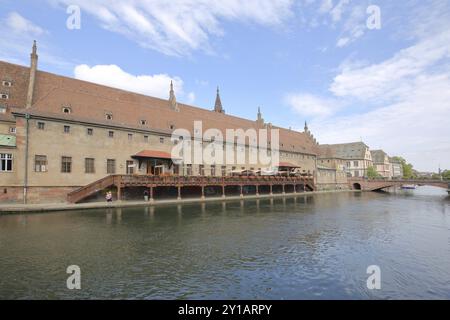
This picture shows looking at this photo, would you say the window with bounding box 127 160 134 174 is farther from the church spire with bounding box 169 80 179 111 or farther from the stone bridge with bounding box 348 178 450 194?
the stone bridge with bounding box 348 178 450 194

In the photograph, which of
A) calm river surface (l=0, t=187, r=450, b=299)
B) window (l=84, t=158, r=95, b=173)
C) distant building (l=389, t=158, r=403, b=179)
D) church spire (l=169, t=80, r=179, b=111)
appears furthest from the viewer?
distant building (l=389, t=158, r=403, b=179)

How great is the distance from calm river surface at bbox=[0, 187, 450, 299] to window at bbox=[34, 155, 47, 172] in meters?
9.84

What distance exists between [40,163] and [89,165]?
14.8ft

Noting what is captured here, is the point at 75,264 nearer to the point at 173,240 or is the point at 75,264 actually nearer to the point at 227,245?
the point at 173,240

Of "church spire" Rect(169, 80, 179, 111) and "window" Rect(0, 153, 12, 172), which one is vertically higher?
"church spire" Rect(169, 80, 179, 111)

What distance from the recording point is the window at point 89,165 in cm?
3197

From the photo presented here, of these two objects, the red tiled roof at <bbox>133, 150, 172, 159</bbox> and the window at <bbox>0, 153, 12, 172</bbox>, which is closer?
the window at <bbox>0, 153, 12, 172</bbox>

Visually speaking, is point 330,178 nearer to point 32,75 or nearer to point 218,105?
point 218,105

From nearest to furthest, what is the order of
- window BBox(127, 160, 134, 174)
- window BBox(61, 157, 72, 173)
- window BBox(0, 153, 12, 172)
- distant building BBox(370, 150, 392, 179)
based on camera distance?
window BBox(0, 153, 12, 172), window BBox(61, 157, 72, 173), window BBox(127, 160, 134, 174), distant building BBox(370, 150, 392, 179)

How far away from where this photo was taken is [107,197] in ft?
97.7

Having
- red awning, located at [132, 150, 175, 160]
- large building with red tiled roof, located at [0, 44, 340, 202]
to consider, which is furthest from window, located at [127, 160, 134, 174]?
red awning, located at [132, 150, 175, 160]

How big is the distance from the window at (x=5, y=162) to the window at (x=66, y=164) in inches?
166

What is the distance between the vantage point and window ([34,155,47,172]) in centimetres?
2882
